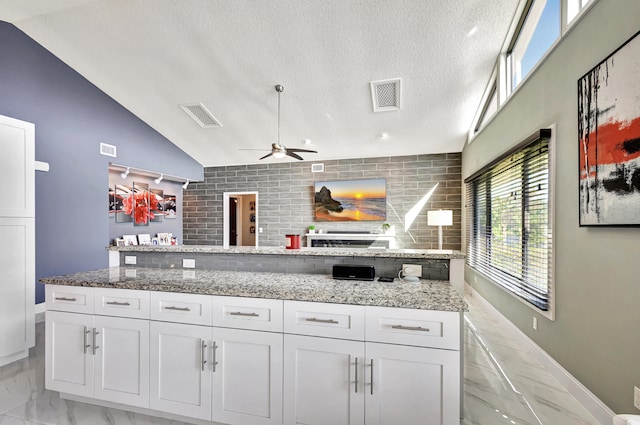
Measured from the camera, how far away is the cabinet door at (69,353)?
1957 mm

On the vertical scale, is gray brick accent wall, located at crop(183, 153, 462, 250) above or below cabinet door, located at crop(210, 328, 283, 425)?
above

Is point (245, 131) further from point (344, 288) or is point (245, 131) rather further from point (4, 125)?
point (344, 288)

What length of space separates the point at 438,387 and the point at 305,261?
3.83ft

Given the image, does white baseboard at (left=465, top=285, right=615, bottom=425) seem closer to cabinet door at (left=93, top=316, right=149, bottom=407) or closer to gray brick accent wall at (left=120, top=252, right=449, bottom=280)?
gray brick accent wall at (left=120, top=252, right=449, bottom=280)

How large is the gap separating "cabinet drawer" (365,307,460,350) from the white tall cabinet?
3.30 metres

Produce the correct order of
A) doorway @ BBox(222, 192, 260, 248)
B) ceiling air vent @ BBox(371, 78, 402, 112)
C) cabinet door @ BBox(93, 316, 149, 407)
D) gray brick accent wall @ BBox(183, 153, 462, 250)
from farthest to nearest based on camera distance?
doorway @ BBox(222, 192, 260, 248)
gray brick accent wall @ BBox(183, 153, 462, 250)
ceiling air vent @ BBox(371, 78, 402, 112)
cabinet door @ BBox(93, 316, 149, 407)

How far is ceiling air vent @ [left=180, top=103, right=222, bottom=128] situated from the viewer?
4.67 meters

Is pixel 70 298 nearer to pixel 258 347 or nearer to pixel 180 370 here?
pixel 180 370

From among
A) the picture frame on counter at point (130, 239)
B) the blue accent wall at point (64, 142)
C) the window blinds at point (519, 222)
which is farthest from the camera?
the picture frame on counter at point (130, 239)

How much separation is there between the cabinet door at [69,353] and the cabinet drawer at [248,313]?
962mm

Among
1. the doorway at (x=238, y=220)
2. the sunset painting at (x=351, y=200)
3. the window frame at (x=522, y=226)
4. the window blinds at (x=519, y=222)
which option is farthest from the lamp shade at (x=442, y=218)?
the doorway at (x=238, y=220)

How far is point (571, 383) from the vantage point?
2154 millimetres

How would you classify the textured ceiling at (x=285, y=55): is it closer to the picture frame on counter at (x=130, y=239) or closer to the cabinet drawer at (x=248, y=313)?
the picture frame on counter at (x=130, y=239)

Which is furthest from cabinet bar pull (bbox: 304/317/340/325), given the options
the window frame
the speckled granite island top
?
the window frame
